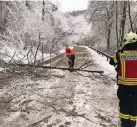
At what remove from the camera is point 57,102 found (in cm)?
870

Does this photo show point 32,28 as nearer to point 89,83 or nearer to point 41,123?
point 89,83

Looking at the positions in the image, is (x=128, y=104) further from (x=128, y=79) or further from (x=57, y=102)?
(x=57, y=102)

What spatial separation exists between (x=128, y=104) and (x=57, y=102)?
3662 mm

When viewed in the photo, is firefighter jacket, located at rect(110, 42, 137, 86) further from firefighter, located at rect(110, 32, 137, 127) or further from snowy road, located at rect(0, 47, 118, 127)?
snowy road, located at rect(0, 47, 118, 127)

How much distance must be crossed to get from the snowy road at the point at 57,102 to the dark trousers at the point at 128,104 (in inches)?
46.6

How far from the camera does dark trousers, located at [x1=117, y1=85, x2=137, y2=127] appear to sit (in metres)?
5.33

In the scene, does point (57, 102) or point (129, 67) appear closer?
point (129, 67)

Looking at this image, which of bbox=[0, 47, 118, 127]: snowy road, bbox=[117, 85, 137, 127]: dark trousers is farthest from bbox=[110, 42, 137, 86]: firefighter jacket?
bbox=[0, 47, 118, 127]: snowy road

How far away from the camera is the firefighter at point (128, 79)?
530cm

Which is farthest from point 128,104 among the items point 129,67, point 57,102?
point 57,102

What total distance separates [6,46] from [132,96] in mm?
17188

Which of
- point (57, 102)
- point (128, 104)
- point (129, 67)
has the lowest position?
point (57, 102)

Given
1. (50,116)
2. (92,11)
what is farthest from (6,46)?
(92,11)

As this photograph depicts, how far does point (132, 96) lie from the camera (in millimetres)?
5328
